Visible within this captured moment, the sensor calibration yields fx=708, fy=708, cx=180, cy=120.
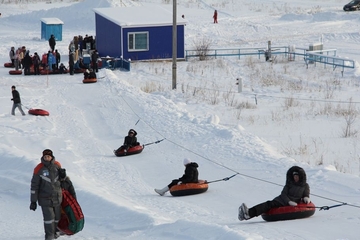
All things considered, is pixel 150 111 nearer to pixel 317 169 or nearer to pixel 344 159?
pixel 344 159

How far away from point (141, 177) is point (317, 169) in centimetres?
400

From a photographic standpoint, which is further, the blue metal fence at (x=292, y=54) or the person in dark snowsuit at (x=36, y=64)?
the blue metal fence at (x=292, y=54)

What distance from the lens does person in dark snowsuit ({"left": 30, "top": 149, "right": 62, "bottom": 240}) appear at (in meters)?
10.2

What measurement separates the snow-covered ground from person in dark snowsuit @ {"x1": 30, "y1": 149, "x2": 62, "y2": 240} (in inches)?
29.6

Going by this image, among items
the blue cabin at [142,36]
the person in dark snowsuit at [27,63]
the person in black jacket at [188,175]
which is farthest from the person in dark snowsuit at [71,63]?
the person in black jacket at [188,175]

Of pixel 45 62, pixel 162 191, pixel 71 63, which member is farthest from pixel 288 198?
pixel 45 62

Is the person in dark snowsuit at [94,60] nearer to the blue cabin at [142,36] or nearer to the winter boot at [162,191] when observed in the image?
the blue cabin at [142,36]

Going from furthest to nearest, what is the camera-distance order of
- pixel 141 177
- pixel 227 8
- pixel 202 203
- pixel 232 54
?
pixel 227 8 → pixel 232 54 → pixel 141 177 → pixel 202 203

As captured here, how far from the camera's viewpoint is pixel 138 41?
3669 centimetres

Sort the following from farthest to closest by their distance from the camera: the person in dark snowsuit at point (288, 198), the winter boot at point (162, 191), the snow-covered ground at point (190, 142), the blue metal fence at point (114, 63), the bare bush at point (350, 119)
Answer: the blue metal fence at point (114, 63) → the bare bush at point (350, 119) → the winter boot at point (162, 191) → the snow-covered ground at point (190, 142) → the person in dark snowsuit at point (288, 198)

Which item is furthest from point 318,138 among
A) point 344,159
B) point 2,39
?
point 2,39

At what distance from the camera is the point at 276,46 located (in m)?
43.2

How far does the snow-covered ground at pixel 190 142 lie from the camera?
38.2ft

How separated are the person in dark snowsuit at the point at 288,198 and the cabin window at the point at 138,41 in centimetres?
2595
